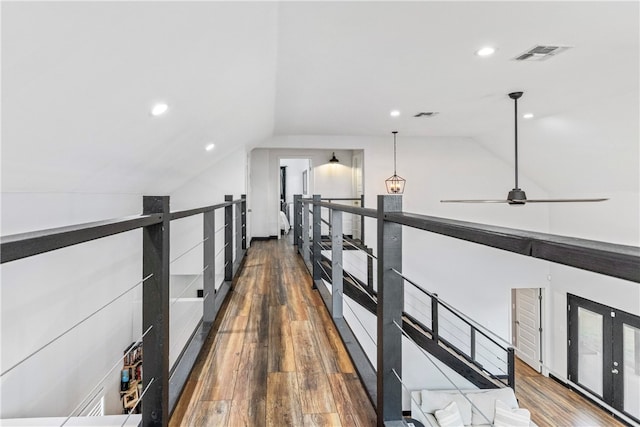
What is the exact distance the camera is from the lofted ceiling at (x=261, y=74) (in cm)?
177

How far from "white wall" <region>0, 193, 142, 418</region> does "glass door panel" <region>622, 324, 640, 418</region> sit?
6745 mm

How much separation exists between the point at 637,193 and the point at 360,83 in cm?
446

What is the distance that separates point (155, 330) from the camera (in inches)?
49.6

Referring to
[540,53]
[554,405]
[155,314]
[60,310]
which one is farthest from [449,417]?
[155,314]

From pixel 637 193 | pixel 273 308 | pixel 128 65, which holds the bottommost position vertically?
pixel 273 308

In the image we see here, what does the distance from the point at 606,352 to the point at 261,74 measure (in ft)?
20.8

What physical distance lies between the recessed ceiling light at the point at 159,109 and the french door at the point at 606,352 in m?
6.42

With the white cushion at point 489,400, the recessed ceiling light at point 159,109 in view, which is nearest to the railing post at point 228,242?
the recessed ceiling light at point 159,109

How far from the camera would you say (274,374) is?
1.82 metres

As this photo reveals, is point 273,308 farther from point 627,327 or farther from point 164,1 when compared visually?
point 627,327

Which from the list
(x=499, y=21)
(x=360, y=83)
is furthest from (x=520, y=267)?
(x=499, y=21)

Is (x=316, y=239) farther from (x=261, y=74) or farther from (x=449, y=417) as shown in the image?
(x=449, y=417)

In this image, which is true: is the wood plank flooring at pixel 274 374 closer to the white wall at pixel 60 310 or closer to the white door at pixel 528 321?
the white wall at pixel 60 310

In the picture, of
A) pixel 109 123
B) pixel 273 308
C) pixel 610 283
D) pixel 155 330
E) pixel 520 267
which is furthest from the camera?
pixel 520 267
